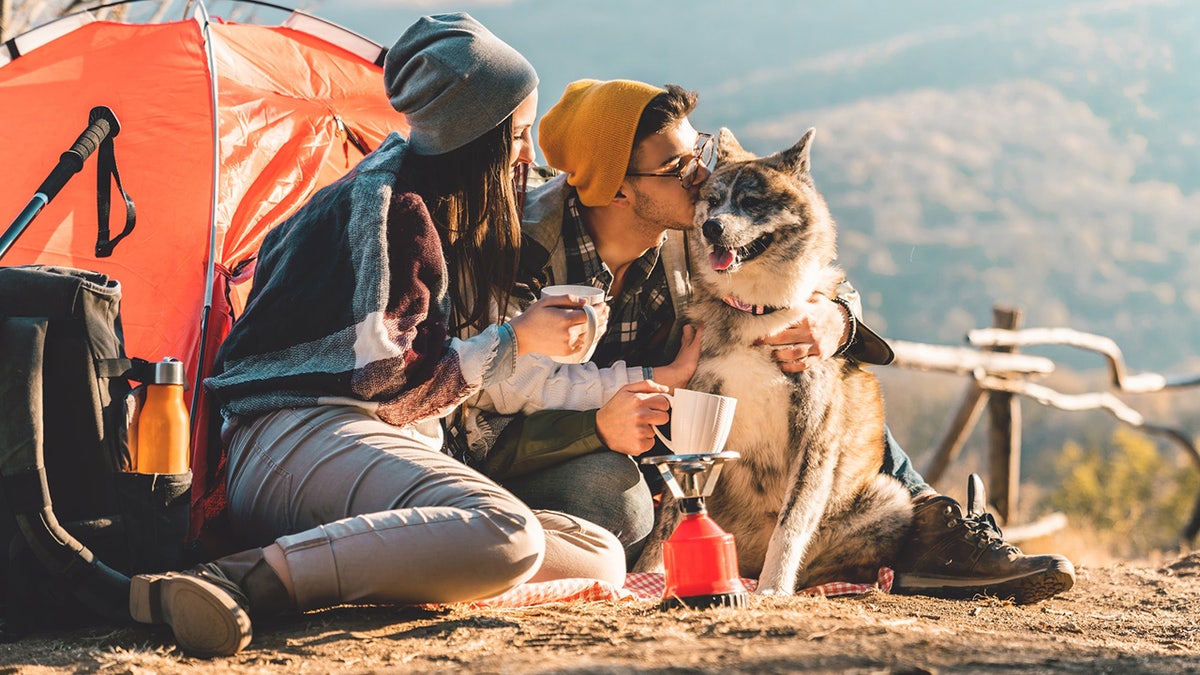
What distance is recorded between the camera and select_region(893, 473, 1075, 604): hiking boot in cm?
322

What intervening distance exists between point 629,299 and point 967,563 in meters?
1.26

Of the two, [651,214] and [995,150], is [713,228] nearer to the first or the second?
[651,214]

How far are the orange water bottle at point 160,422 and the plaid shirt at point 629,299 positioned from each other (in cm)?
120

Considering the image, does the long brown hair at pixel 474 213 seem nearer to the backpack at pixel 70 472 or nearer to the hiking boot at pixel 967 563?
the backpack at pixel 70 472

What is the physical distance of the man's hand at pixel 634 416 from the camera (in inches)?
115

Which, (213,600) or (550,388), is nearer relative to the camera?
(213,600)

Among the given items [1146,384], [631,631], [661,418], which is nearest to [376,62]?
[661,418]

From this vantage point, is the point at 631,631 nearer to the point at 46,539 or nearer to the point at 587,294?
the point at 587,294

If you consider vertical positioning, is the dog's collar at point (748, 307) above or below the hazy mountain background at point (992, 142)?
below

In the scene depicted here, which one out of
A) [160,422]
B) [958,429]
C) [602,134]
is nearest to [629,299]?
[602,134]

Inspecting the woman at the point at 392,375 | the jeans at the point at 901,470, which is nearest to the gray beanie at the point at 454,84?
the woman at the point at 392,375

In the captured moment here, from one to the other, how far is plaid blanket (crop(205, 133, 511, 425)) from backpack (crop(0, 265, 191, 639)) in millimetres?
263

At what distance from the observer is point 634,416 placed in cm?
291

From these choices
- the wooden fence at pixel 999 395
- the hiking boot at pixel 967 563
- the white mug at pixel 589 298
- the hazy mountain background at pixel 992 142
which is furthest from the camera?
the hazy mountain background at pixel 992 142
